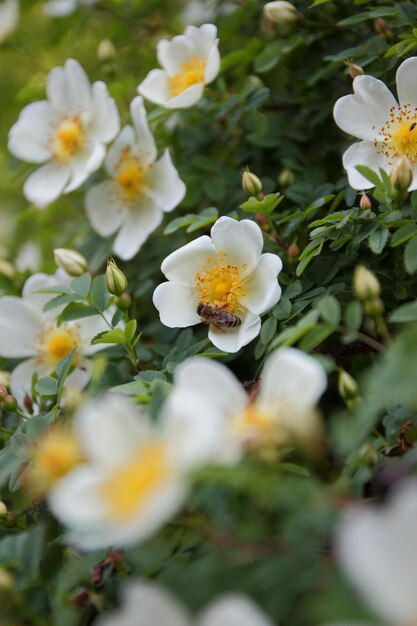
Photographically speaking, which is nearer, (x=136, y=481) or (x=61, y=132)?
(x=136, y=481)

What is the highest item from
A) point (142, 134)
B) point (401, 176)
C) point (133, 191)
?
point (401, 176)

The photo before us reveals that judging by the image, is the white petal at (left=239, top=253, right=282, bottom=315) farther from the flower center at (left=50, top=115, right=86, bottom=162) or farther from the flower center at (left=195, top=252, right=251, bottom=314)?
the flower center at (left=50, top=115, right=86, bottom=162)

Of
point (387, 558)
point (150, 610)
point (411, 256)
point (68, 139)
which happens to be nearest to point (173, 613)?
point (150, 610)

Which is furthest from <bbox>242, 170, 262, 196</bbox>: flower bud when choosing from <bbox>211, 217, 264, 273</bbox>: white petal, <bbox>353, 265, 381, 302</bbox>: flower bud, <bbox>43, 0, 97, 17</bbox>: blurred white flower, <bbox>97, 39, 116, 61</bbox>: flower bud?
<bbox>43, 0, 97, 17</bbox>: blurred white flower

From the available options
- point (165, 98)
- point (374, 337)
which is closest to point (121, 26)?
point (165, 98)

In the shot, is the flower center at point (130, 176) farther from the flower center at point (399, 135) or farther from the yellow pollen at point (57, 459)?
the yellow pollen at point (57, 459)

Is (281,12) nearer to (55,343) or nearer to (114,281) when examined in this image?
(114,281)

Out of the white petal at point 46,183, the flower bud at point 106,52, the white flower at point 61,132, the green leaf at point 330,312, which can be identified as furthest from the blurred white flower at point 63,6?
the green leaf at point 330,312
